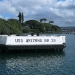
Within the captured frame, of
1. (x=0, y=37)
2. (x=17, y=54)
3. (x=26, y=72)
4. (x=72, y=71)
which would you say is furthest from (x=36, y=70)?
(x=0, y=37)

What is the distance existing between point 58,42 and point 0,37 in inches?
508

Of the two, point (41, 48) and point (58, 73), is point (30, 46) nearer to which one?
point (41, 48)

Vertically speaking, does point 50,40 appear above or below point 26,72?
above

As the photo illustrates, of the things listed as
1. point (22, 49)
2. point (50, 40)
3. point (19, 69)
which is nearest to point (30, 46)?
point (22, 49)

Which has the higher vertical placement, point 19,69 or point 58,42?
point 58,42

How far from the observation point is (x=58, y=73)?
1119 inches

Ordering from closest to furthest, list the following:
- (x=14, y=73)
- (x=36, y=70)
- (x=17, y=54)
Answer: (x=14, y=73)
(x=36, y=70)
(x=17, y=54)

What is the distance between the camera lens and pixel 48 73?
1119 inches

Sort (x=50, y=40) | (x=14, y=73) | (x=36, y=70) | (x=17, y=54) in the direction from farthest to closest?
(x=50, y=40)
(x=17, y=54)
(x=36, y=70)
(x=14, y=73)

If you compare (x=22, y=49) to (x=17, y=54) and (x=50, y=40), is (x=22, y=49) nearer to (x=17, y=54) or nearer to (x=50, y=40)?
(x=17, y=54)

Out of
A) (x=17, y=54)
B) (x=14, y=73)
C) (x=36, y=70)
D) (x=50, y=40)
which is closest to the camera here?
(x=14, y=73)

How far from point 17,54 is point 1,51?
3951mm

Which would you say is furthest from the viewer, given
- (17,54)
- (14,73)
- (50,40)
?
(50,40)

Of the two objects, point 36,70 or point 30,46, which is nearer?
point 36,70
